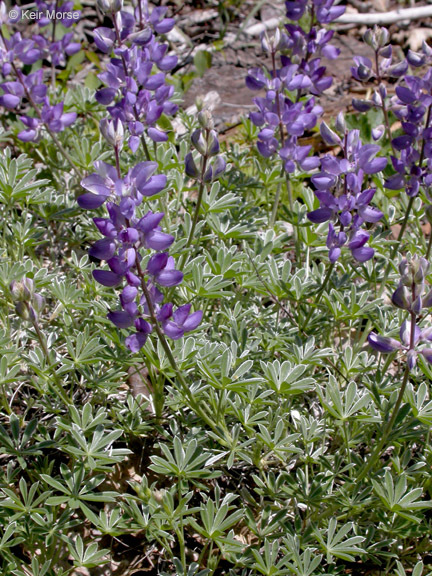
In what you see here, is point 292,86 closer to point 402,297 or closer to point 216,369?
point 216,369

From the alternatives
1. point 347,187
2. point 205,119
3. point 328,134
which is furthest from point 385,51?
point 205,119

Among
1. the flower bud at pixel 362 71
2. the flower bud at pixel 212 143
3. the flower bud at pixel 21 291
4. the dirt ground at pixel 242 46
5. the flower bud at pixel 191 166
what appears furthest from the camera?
the dirt ground at pixel 242 46

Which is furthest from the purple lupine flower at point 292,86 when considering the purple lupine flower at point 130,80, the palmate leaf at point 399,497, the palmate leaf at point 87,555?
the palmate leaf at point 87,555

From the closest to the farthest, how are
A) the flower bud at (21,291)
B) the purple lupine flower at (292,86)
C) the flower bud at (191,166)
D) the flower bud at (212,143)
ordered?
the flower bud at (21,291) → the flower bud at (212,143) → the flower bud at (191,166) → the purple lupine flower at (292,86)

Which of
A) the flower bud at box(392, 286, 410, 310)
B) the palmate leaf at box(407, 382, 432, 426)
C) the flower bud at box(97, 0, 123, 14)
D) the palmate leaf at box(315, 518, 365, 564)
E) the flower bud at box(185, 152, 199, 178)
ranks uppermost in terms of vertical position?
the flower bud at box(97, 0, 123, 14)

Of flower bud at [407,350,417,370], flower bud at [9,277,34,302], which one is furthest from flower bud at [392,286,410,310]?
flower bud at [9,277,34,302]

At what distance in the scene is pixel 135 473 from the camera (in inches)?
116

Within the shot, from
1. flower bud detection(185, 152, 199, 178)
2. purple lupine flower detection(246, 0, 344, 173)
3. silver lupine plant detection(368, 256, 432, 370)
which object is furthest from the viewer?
purple lupine flower detection(246, 0, 344, 173)

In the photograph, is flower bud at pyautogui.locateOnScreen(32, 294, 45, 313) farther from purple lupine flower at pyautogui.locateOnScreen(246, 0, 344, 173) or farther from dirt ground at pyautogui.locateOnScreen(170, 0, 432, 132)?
dirt ground at pyautogui.locateOnScreen(170, 0, 432, 132)

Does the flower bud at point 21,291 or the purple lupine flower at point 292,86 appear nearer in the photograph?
the flower bud at point 21,291

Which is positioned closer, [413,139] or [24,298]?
[24,298]

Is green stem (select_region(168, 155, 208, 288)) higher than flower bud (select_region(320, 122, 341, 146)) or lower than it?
lower

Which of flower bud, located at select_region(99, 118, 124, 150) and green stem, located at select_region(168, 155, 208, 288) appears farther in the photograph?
green stem, located at select_region(168, 155, 208, 288)

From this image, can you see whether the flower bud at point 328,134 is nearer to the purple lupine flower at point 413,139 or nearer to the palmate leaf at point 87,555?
the purple lupine flower at point 413,139
